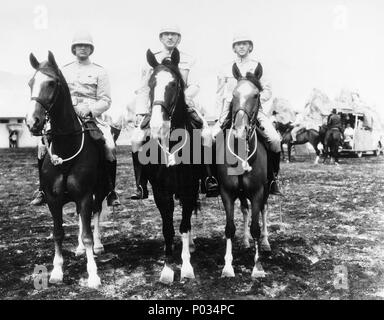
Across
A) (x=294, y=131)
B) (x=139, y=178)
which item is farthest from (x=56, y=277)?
(x=294, y=131)

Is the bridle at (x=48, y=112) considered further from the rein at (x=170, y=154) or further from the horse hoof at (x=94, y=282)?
the horse hoof at (x=94, y=282)

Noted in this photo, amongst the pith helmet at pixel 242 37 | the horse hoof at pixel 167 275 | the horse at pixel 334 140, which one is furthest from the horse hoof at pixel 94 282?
the horse at pixel 334 140

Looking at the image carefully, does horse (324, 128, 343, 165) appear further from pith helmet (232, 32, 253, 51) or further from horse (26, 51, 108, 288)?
horse (26, 51, 108, 288)

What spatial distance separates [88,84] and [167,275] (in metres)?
3.01

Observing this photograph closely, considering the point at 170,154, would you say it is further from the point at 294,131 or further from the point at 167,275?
the point at 294,131

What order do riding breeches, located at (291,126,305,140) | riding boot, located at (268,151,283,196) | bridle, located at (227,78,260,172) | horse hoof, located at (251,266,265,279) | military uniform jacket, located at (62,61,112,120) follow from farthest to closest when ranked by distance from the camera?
riding breeches, located at (291,126,305,140)
riding boot, located at (268,151,283,196)
military uniform jacket, located at (62,61,112,120)
horse hoof, located at (251,266,265,279)
bridle, located at (227,78,260,172)

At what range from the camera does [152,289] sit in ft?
17.6

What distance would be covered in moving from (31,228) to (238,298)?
5189 mm

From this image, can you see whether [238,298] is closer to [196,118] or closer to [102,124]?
[196,118]

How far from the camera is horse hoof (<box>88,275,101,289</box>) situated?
5416mm

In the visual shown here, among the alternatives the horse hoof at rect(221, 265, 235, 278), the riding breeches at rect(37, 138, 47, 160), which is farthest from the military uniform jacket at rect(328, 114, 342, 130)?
Answer: the riding breeches at rect(37, 138, 47, 160)

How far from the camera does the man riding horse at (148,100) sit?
5828 mm
